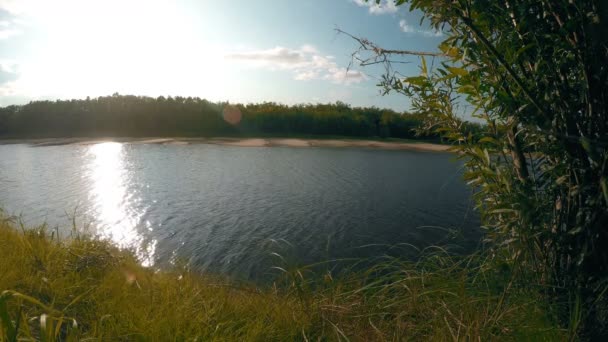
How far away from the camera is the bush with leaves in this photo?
7.98 ft

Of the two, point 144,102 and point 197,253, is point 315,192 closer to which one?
point 197,253

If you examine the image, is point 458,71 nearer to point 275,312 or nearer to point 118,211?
point 275,312

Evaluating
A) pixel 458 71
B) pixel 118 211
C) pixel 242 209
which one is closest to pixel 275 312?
pixel 458 71

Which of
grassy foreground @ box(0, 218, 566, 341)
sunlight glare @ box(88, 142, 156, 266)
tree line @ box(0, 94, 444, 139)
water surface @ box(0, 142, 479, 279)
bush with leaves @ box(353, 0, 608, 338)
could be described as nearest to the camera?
bush with leaves @ box(353, 0, 608, 338)

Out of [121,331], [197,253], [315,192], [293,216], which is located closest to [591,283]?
[121,331]

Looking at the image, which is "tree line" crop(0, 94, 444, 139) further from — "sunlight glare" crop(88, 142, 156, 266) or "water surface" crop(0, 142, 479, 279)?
"sunlight glare" crop(88, 142, 156, 266)

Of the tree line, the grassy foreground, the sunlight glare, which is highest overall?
the tree line

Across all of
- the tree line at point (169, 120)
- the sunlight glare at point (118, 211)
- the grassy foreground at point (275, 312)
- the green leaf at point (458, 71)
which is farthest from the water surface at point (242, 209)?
the tree line at point (169, 120)

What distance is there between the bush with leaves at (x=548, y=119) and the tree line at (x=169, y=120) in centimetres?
5398

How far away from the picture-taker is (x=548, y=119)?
2514 mm

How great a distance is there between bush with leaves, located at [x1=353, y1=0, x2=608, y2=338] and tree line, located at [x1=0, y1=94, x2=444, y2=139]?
54.0 metres

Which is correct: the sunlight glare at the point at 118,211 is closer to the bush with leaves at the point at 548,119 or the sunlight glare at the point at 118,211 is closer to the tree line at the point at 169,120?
the bush with leaves at the point at 548,119

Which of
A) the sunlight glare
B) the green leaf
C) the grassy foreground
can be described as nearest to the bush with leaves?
the green leaf

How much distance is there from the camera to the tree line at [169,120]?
58.5 m
